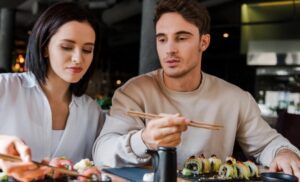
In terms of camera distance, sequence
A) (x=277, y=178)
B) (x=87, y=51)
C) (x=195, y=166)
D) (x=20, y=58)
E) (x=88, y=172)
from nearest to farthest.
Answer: (x=88, y=172)
(x=277, y=178)
(x=195, y=166)
(x=87, y=51)
(x=20, y=58)

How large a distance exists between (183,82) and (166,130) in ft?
2.73

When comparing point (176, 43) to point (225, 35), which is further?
point (225, 35)

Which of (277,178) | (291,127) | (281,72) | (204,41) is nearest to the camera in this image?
(277,178)

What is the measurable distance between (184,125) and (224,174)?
52 centimetres

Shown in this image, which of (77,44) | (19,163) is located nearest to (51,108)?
(77,44)

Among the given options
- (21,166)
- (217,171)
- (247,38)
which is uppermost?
(247,38)

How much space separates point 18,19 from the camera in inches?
481

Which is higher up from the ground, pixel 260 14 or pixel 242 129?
pixel 260 14

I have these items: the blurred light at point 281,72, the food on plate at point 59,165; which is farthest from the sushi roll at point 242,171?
the blurred light at point 281,72

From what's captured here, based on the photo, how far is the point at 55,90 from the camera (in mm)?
2268

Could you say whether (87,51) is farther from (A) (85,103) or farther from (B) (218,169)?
(B) (218,169)

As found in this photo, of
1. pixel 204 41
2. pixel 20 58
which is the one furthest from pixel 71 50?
pixel 20 58

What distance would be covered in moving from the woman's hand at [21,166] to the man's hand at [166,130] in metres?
0.42

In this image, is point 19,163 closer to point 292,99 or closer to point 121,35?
point 292,99
